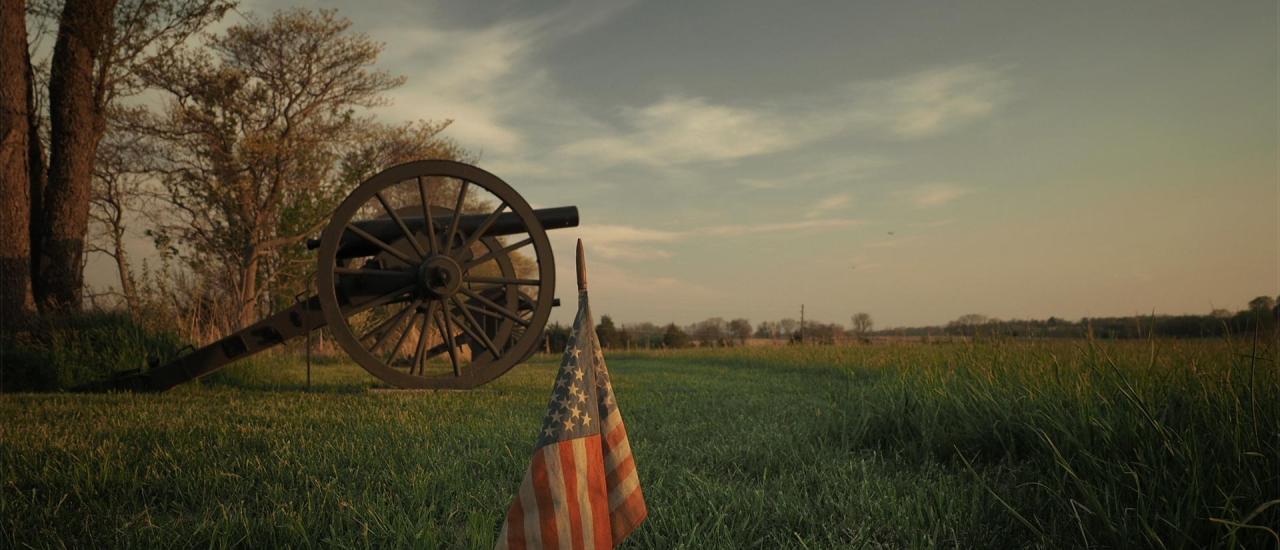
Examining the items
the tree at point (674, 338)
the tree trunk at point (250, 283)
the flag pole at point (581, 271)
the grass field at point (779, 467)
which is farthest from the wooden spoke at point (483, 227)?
the tree at point (674, 338)

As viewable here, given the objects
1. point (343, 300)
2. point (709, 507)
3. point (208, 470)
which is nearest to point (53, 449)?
point (208, 470)

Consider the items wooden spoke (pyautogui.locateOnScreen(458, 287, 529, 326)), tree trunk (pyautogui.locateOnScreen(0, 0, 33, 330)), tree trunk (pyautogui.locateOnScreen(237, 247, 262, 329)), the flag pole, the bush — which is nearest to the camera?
the flag pole

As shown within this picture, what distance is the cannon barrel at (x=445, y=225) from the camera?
20.5 ft

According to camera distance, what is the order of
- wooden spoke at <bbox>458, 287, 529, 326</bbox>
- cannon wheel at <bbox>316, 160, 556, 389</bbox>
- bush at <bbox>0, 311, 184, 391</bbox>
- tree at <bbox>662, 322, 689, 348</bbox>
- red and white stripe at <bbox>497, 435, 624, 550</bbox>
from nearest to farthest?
red and white stripe at <bbox>497, 435, 624, 550</bbox> → cannon wheel at <bbox>316, 160, 556, 389</bbox> → wooden spoke at <bbox>458, 287, 529, 326</bbox> → bush at <bbox>0, 311, 184, 391</bbox> → tree at <bbox>662, 322, 689, 348</bbox>

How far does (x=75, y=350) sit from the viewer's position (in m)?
6.85

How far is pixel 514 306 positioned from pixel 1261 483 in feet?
19.6

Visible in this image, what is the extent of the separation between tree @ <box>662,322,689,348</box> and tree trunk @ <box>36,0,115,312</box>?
592 inches

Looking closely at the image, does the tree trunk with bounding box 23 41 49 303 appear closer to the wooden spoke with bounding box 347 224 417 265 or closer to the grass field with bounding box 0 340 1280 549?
the grass field with bounding box 0 340 1280 549

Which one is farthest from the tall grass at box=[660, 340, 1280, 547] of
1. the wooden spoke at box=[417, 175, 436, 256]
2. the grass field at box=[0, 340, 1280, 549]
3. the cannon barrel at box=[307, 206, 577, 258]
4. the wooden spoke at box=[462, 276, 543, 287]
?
the wooden spoke at box=[417, 175, 436, 256]

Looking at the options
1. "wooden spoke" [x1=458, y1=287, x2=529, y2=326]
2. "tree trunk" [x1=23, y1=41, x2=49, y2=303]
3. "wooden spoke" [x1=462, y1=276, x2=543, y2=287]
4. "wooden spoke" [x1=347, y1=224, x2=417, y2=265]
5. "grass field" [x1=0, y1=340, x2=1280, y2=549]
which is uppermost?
"tree trunk" [x1=23, y1=41, x2=49, y2=303]

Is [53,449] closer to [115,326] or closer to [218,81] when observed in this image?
[115,326]

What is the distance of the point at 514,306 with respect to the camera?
723 centimetres

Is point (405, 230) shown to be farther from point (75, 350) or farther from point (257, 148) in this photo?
point (257, 148)

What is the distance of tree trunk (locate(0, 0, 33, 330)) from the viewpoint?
7602 millimetres
